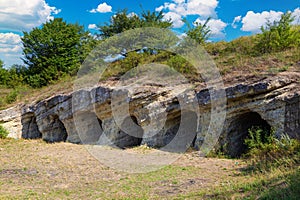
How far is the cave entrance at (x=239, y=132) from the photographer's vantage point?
1090 centimetres

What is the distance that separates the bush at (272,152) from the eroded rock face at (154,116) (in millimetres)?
481

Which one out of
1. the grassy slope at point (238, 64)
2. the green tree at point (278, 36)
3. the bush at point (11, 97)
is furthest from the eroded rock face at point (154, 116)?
the green tree at point (278, 36)

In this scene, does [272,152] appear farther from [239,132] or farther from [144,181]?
[144,181]

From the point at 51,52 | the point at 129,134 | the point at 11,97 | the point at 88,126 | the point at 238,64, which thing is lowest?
the point at 129,134

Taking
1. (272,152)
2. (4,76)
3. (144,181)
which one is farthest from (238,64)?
(4,76)

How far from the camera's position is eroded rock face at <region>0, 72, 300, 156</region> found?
31.8ft

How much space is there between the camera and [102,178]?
28.9 feet

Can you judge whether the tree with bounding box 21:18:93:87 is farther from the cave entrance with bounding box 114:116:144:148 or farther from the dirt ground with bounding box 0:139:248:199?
the dirt ground with bounding box 0:139:248:199

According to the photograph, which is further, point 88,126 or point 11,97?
point 11,97

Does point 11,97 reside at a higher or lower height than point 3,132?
higher

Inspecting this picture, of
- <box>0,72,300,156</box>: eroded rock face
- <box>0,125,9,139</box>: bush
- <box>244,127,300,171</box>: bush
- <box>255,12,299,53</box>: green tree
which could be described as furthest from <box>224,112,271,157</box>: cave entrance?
<box>0,125,9,139</box>: bush

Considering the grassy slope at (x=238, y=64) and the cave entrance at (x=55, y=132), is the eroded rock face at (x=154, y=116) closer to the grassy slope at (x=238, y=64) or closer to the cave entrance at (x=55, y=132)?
the cave entrance at (x=55, y=132)

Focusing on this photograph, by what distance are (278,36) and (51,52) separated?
16.6m

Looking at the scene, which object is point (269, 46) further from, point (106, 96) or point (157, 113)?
point (106, 96)
